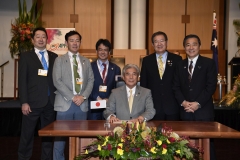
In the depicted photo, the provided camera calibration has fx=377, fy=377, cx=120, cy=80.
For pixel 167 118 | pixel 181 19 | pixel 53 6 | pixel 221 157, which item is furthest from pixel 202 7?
pixel 167 118

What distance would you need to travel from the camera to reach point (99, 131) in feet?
8.96

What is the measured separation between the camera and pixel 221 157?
4.97 meters

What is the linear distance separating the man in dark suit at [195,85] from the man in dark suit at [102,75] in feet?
2.91

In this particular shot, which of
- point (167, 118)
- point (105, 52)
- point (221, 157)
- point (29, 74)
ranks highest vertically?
point (105, 52)

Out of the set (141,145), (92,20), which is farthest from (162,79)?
(92,20)

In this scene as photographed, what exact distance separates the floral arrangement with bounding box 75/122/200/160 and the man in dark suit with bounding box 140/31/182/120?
180cm

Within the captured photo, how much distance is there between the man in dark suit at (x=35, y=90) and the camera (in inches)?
161

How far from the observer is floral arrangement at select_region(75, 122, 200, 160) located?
7.13ft

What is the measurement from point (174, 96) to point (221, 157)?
1.40m

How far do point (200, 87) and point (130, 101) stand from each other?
31.7 inches

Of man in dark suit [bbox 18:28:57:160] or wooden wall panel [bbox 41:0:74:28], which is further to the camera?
wooden wall panel [bbox 41:0:74:28]

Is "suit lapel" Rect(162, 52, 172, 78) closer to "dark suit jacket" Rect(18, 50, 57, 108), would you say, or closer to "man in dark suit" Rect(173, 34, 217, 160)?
"man in dark suit" Rect(173, 34, 217, 160)

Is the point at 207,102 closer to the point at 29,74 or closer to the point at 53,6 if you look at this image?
the point at 29,74

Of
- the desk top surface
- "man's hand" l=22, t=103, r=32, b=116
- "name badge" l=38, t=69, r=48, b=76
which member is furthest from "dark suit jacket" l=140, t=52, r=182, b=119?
"man's hand" l=22, t=103, r=32, b=116
